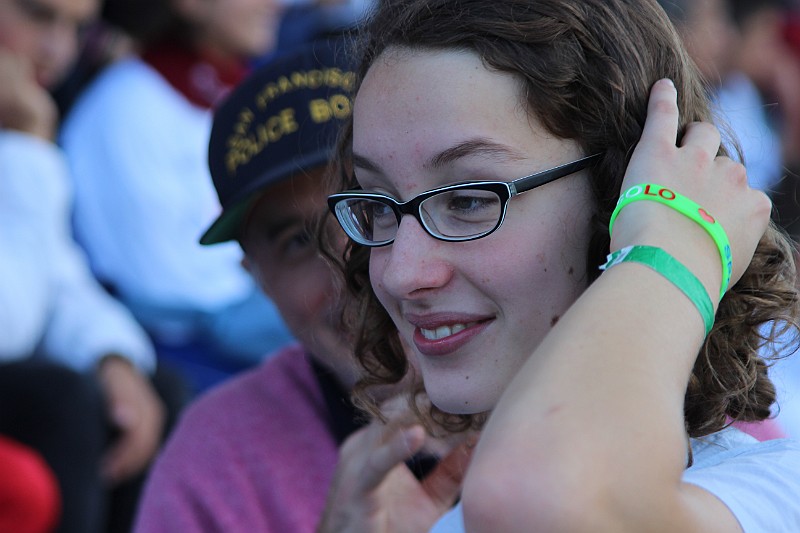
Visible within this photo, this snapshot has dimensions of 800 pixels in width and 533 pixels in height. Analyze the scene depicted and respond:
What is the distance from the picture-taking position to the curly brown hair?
1.32m

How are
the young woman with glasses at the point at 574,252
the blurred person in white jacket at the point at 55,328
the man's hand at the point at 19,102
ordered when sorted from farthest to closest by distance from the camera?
the man's hand at the point at 19,102 → the blurred person in white jacket at the point at 55,328 → the young woman with glasses at the point at 574,252

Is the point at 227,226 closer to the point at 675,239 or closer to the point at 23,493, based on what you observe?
the point at 23,493

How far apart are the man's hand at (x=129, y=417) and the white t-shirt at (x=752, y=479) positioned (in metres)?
1.87

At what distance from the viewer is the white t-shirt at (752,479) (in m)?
1.16

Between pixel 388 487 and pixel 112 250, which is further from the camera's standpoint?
pixel 112 250

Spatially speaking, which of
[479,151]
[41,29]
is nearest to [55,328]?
[41,29]

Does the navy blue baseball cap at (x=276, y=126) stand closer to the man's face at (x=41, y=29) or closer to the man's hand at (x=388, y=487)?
the man's hand at (x=388, y=487)

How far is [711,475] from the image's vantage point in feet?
4.00

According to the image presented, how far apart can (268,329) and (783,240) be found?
2143 mm

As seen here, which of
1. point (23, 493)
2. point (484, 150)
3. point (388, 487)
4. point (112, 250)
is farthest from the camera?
point (112, 250)

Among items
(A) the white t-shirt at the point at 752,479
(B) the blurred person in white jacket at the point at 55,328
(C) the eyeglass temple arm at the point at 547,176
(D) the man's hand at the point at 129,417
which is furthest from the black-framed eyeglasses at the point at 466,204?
(D) the man's hand at the point at 129,417

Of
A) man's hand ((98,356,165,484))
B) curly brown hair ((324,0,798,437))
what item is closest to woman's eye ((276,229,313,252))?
curly brown hair ((324,0,798,437))

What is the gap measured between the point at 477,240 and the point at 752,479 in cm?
42

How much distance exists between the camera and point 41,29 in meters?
3.62
